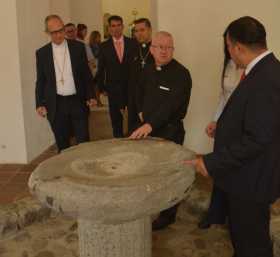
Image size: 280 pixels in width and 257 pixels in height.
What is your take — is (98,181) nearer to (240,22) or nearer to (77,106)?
(240,22)

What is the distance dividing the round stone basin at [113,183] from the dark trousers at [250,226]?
32 cm

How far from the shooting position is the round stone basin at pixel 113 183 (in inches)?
82.4

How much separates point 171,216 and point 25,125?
7.39 feet

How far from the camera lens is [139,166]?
245 centimetres

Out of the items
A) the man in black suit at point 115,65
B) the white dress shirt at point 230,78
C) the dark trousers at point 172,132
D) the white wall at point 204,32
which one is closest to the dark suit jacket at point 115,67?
the man in black suit at point 115,65

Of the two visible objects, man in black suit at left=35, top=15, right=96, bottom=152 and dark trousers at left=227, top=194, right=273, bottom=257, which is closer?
dark trousers at left=227, top=194, right=273, bottom=257

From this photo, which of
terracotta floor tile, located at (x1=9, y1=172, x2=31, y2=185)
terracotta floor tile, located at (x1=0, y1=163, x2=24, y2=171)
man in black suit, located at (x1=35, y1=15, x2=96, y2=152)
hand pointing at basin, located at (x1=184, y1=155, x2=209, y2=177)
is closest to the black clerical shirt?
hand pointing at basin, located at (x1=184, y1=155, x2=209, y2=177)

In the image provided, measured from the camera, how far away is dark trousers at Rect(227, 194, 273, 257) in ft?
7.77

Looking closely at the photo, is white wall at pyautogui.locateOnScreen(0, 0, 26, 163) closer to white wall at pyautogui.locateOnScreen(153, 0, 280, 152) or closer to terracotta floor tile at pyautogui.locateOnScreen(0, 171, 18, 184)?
terracotta floor tile at pyautogui.locateOnScreen(0, 171, 18, 184)

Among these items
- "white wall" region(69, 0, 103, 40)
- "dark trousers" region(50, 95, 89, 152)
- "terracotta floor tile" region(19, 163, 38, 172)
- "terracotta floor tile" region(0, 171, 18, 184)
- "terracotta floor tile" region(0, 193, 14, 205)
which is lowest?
"terracotta floor tile" region(19, 163, 38, 172)

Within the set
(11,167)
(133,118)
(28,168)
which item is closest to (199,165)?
(133,118)

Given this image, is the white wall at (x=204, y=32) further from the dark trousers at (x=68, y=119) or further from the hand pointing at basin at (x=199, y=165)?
the hand pointing at basin at (x=199, y=165)

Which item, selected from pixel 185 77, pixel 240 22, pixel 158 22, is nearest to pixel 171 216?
pixel 185 77

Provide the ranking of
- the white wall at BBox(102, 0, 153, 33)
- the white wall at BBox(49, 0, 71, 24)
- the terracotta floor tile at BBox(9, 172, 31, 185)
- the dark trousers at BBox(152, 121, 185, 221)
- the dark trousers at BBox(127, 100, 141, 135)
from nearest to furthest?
the dark trousers at BBox(152, 121, 185, 221) → the dark trousers at BBox(127, 100, 141, 135) → the terracotta floor tile at BBox(9, 172, 31, 185) → the white wall at BBox(49, 0, 71, 24) → the white wall at BBox(102, 0, 153, 33)
